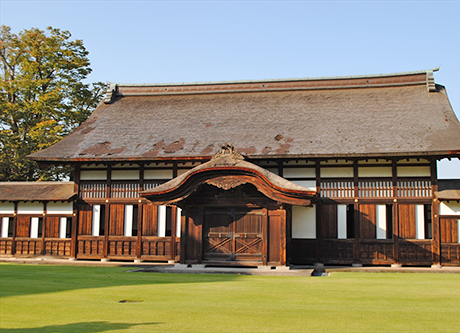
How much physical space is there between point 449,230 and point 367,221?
339cm

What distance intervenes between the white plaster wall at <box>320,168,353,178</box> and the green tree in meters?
20.1

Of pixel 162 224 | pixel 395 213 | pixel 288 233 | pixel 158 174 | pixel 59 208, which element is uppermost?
pixel 158 174

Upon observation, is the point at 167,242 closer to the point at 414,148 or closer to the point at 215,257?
the point at 215,257

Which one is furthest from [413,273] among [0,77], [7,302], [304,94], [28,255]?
[0,77]

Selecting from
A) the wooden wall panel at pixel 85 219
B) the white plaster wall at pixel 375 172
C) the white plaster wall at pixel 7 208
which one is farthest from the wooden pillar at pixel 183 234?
the white plaster wall at pixel 7 208

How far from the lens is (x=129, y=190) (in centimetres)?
2423

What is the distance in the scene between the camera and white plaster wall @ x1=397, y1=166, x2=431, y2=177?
21812 millimetres

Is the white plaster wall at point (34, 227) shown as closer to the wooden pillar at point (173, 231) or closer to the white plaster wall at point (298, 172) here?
the wooden pillar at point (173, 231)

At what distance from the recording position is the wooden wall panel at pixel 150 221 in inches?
939

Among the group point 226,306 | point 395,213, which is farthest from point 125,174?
point 226,306

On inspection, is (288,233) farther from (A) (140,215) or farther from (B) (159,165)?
(A) (140,215)

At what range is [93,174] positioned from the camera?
24.8 meters

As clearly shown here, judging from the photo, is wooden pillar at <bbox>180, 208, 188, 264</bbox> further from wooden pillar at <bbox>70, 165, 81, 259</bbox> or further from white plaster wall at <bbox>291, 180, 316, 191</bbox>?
wooden pillar at <bbox>70, 165, 81, 259</bbox>

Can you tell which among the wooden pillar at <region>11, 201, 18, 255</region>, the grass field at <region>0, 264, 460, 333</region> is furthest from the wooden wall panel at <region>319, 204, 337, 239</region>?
the wooden pillar at <region>11, 201, 18, 255</region>
